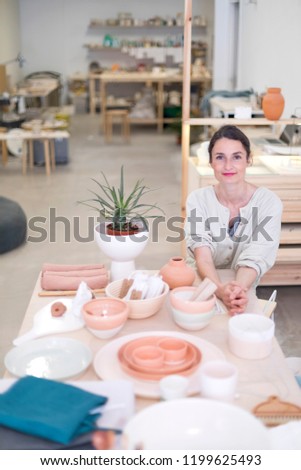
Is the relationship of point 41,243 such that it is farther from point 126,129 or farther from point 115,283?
point 126,129

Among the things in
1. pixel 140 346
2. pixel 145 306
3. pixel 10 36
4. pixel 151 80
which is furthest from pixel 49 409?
pixel 10 36

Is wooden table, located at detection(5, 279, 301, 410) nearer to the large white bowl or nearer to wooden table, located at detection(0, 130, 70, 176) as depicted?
the large white bowl

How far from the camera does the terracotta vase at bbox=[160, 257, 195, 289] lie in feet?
6.99

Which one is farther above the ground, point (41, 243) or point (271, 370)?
point (271, 370)

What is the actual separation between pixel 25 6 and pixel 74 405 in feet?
42.8

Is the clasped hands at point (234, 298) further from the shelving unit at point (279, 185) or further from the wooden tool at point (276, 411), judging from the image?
the shelving unit at point (279, 185)

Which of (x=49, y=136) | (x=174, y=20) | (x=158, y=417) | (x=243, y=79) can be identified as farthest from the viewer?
(x=174, y=20)

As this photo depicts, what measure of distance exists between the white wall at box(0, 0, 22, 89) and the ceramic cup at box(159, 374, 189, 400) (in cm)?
1047

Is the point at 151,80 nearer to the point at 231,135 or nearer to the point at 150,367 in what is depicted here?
the point at 231,135

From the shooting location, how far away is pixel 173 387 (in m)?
1.39

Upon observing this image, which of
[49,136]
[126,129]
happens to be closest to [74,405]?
[49,136]

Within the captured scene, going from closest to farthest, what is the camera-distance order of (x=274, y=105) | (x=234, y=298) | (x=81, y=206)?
(x=234, y=298) → (x=274, y=105) → (x=81, y=206)

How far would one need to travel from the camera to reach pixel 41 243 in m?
4.93

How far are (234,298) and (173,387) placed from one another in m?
0.67
